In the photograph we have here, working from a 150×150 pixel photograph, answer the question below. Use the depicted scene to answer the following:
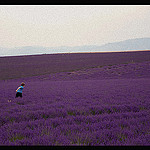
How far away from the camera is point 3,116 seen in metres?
4.09

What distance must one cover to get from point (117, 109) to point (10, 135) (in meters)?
3.55

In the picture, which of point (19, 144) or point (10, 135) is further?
point (10, 135)

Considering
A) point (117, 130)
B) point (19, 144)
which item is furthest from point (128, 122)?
point (19, 144)

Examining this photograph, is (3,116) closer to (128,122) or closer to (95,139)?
A: (95,139)

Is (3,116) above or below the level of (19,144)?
above

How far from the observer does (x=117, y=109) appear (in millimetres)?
4730
